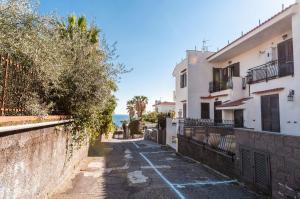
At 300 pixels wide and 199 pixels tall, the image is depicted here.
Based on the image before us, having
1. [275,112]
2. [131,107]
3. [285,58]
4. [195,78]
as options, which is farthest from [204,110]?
[131,107]

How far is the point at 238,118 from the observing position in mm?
18922

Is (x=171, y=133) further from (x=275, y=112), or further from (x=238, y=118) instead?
(x=275, y=112)

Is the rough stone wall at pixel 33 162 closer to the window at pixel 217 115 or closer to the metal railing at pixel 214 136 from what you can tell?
the metal railing at pixel 214 136

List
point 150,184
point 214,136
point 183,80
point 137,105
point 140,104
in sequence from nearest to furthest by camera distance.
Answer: point 150,184 → point 214,136 → point 183,80 → point 140,104 → point 137,105

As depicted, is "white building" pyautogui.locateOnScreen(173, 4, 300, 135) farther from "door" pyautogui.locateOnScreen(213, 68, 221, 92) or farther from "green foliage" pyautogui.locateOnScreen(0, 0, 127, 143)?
"green foliage" pyautogui.locateOnScreen(0, 0, 127, 143)

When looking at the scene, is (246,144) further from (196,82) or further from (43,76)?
(196,82)

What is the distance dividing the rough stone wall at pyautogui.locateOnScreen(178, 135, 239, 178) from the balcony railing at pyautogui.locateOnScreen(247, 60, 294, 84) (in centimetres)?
548

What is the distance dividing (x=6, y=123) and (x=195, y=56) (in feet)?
71.7

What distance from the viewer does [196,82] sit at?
2381cm

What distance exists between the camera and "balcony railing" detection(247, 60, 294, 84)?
1284cm

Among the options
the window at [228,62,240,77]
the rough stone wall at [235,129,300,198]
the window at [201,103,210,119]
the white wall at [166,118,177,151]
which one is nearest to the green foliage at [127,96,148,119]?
the white wall at [166,118,177,151]

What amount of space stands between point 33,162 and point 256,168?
7.09 meters

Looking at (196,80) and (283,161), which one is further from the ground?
(196,80)

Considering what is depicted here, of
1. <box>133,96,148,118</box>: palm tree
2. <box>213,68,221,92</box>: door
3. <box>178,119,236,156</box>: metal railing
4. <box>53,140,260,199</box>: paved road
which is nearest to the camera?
<box>53,140,260,199</box>: paved road
